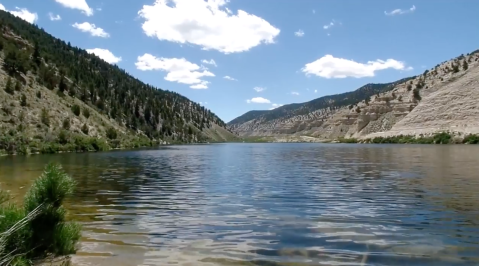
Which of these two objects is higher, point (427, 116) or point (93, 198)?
point (427, 116)

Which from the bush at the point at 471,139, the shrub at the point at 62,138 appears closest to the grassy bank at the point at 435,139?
the bush at the point at 471,139

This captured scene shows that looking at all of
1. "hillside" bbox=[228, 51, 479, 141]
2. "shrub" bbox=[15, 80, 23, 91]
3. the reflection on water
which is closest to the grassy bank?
"hillside" bbox=[228, 51, 479, 141]

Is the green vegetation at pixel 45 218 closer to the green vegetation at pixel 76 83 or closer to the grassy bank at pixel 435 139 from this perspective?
the green vegetation at pixel 76 83

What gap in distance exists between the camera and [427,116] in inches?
4936

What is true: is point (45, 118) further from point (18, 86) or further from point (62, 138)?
point (18, 86)

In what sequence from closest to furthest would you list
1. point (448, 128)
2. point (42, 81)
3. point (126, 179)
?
point (126, 179)
point (42, 81)
point (448, 128)

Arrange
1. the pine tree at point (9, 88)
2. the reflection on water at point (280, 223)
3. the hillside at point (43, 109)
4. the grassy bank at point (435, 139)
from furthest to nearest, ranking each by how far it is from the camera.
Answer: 1. the grassy bank at point (435, 139)
2. the pine tree at point (9, 88)
3. the hillside at point (43, 109)
4. the reflection on water at point (280, 223)

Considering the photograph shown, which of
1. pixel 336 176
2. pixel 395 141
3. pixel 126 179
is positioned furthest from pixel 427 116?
pixel 126 179

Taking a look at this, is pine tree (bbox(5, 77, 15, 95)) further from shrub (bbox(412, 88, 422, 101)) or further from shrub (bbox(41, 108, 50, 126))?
shrub (bbox(412, 88, 422, 101))

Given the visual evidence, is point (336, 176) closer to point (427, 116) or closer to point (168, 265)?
point (168, 265)

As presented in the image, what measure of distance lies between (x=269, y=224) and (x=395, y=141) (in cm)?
12222

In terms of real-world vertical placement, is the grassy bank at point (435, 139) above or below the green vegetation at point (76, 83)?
below

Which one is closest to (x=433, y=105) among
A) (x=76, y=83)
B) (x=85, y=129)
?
(x=85, y=129)

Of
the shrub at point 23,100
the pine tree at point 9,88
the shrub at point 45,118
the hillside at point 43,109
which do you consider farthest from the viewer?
the pine tree at point 9,88
